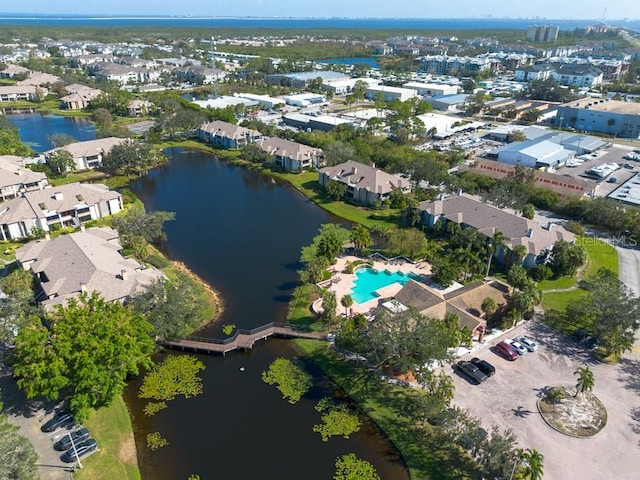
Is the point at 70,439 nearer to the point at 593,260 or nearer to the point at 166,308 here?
the point at 166,308

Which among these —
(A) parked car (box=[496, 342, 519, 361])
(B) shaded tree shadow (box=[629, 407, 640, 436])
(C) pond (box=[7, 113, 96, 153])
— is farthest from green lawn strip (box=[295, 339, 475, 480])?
(C) pond (box=[7, 113, 96, 153])

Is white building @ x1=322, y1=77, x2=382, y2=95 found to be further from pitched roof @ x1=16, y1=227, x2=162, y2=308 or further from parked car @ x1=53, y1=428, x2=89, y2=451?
parked car @ x1=53, y1=428, x2=89, y2=451

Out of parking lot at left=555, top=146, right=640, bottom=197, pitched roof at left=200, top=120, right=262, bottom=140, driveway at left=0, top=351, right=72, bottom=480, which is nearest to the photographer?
driveway at left=0, top=351, right=72, bottom=480

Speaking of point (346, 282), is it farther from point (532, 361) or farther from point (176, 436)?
point (176, 436)

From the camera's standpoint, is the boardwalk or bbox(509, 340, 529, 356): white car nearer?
bbox(509, 340, 529, 356): white car

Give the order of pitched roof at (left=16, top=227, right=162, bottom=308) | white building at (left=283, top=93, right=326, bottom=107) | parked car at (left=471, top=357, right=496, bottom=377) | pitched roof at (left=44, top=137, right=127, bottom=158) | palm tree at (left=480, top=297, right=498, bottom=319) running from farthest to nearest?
white building at (left=283, top=93, right=326, bottom=107) < pitched roof at (left=44, top=137, right=127, bottom=158) < palm tree at (left=480, top=297, right=498, bottom=319) < pitched roof at (left=16, top=227, right=162, bottom=308) < parked car at (left=471, top=357, right=496, bottom=377)

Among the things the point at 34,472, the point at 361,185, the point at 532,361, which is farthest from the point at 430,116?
the point at 34,472

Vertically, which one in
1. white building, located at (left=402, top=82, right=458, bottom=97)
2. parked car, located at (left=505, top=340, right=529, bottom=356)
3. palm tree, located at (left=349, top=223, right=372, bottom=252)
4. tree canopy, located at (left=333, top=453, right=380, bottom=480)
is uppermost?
white building, located at (left=402, top=82, right=458, bottom=97)

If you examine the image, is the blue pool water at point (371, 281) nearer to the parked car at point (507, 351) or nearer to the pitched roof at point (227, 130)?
the parked car at point (507, 351)
